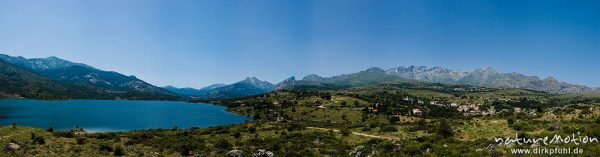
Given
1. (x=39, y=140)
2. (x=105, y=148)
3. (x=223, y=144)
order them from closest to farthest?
1. (x=105, y=148)
2. (x=39, y=140)
3. (x=223, y=144)

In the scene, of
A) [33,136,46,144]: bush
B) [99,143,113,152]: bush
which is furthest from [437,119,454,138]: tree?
[33,136,46,144]: bush

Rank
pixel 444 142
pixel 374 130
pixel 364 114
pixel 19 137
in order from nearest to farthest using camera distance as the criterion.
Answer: pixel 444 142
pixel 19 137
pixel 374 130
pixel 364 114

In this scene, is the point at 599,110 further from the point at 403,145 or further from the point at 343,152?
the point at 343,152

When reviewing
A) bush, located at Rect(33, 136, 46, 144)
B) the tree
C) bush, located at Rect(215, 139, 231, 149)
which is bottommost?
bush, located at Rect(215, 139, 231, 149)

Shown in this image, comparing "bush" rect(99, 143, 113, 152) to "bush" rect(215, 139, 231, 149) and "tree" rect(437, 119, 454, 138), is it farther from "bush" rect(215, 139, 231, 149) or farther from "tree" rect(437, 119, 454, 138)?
"tree" rect(437, 119, 454, 138)

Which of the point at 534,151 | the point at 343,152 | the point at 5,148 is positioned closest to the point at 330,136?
the point at 343,152

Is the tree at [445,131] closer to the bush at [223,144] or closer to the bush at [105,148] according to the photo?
the bush at [223,144]

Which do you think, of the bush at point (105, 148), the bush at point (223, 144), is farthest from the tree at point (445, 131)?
the bush at point (105, 148)

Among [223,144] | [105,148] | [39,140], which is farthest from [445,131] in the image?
[39,140]

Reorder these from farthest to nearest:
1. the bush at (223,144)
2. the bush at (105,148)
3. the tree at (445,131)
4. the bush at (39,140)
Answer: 1. the bush at (223,144)
2. the bush at (39,140)
3. the bush at (105,148)
4. the tree at (445,131)

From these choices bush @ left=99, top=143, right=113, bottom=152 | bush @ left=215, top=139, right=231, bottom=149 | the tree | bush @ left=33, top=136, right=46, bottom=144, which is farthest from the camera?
bush @ left=215, top=139, right=231, bottom=149

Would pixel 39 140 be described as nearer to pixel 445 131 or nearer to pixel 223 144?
pixel 223 144
